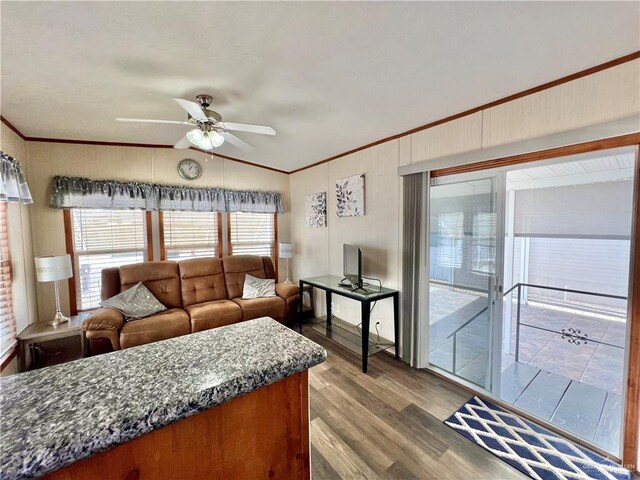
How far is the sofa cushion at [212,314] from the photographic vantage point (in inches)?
129

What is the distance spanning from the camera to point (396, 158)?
3.02 m

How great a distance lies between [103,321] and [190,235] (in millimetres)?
1638

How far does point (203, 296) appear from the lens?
151 inches

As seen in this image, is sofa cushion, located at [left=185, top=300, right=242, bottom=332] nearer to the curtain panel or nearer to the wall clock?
the wall clock

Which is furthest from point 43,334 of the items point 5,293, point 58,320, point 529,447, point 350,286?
point 529,447

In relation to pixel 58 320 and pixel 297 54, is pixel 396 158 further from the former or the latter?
pixel 58 320

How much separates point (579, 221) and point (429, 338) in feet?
5.44

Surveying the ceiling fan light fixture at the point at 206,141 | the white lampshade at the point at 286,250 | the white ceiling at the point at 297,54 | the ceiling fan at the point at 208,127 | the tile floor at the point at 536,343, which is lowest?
the tile floor at the point at 536,343

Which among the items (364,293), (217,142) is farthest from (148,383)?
(364,293)

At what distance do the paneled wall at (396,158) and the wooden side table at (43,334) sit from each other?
2918 mm

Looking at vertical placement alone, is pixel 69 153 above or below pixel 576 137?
above

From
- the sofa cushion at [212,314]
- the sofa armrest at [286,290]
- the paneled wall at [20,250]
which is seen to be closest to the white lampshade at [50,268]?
the paneled wall at [20,250]

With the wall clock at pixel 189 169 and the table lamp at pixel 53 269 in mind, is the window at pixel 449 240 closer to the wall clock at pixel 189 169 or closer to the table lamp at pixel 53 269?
the wall clock at pixel 189 169

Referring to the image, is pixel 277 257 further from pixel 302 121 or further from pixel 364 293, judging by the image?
pixel 302 121
